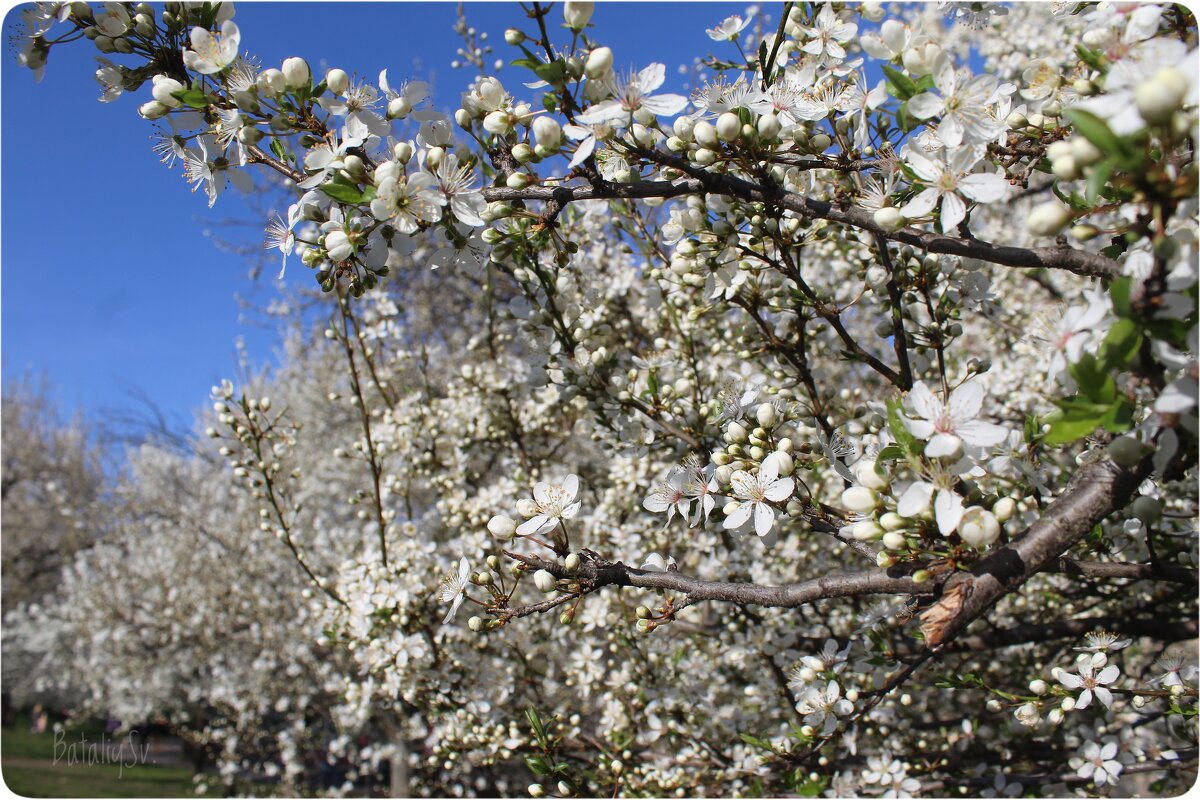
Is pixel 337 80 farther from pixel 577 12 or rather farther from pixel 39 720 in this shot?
pixel 39 720

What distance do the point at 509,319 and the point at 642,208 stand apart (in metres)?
0.75

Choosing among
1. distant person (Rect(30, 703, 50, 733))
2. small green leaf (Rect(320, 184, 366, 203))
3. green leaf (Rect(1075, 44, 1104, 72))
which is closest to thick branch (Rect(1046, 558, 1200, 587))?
green leaf (Rect(1075, 44, 1104, 72))

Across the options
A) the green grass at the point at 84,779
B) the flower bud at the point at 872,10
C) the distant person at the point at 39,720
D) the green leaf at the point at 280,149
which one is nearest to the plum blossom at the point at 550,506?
the green leaf at the point at 280,149

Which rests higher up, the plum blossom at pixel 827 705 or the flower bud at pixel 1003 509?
the flower bud at pixel 1003 509

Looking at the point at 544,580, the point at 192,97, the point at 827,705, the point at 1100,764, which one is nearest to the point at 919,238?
the point at 544,580

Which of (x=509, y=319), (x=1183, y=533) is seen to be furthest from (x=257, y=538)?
(x=1183, y=533)

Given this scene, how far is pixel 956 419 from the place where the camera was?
119cm

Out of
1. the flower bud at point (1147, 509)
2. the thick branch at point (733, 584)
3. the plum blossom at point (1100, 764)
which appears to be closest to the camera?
the thick branch at point (733, 584)

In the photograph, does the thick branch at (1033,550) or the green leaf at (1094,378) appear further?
the thick branch at (1033,550)

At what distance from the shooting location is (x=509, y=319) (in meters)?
3.07

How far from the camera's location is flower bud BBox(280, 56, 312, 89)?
4.36 ft

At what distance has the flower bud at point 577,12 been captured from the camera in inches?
51.4

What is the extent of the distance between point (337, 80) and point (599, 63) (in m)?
0.54

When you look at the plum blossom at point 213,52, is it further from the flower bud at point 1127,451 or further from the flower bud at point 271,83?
the flower bud at point 1127,451
